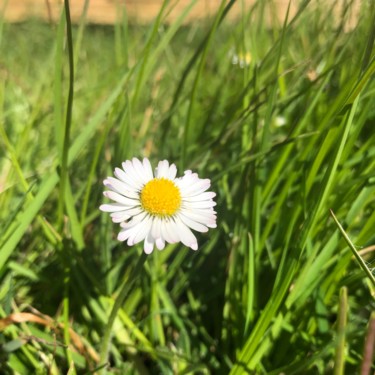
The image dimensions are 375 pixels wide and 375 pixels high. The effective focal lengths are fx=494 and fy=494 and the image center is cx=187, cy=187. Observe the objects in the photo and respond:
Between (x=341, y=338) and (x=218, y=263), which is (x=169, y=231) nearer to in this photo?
(x=341, y=338)

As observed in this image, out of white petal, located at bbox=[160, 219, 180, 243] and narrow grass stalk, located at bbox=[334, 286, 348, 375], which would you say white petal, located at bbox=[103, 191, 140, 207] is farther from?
narrow grass stalk, located at bbox=[334, 286, 348, 375]

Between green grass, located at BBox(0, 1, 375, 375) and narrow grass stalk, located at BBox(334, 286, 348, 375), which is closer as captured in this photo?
narrow grass stalk, located at BBox(334, 286, 348, 375)

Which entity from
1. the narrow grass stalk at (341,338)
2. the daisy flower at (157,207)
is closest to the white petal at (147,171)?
the daisy flower at (157,207)

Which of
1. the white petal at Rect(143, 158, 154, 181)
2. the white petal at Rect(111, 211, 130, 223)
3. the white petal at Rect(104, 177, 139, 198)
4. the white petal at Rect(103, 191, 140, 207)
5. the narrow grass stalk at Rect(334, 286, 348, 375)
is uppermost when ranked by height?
the white petal at Rect(143, 158, 154, 181)

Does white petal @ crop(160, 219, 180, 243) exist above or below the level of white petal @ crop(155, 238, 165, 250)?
above

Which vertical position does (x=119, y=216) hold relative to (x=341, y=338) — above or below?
above

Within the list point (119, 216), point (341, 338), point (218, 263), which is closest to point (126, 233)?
point (119, 216)

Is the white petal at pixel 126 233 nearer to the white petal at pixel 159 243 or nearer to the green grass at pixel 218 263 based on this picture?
the white petal at pixel 159 243

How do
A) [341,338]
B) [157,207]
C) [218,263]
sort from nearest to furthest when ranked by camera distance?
[341,338] < [157,207] < [218,263]

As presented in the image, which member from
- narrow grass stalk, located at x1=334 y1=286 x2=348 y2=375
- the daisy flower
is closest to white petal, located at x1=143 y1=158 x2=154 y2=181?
the daisy flower
